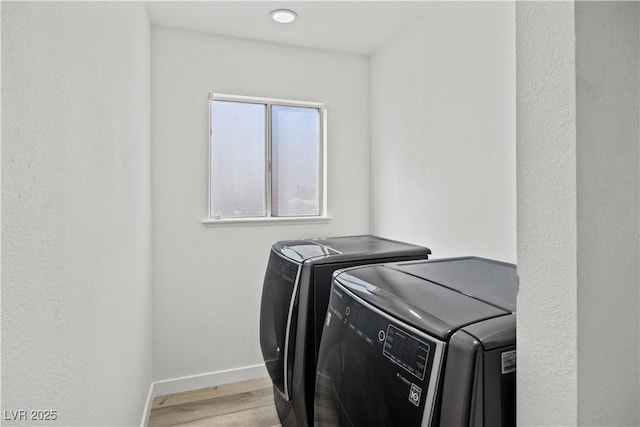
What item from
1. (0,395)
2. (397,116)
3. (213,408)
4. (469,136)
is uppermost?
(397,116)

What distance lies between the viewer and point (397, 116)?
8.25 ft

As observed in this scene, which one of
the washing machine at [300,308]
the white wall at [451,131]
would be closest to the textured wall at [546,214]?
the washing machine at [300,308]

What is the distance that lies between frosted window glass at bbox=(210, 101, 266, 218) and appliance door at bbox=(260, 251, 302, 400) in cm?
Answer: 103

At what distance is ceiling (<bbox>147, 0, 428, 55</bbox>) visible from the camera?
2094mm

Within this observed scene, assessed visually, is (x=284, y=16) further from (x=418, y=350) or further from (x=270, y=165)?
(x=418, y=350)

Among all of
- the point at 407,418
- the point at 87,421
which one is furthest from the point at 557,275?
the point at 87,421

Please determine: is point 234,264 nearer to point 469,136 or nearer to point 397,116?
point 397,116

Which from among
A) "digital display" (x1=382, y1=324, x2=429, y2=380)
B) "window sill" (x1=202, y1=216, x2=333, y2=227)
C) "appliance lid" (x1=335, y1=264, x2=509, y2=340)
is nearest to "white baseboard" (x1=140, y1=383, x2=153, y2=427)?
"window sill" (x1=202, y1=216, x2=333, y2=227)

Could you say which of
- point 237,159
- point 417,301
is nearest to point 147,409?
point 237,159

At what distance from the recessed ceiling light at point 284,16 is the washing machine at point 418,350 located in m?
1.73

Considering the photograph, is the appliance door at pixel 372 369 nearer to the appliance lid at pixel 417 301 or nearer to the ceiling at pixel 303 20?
the appliance lid at pixel 417 301

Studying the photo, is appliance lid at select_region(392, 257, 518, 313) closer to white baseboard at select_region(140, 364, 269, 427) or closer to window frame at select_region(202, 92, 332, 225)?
window frame at select_region(202, 92, 332, 225)

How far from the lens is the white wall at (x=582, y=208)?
1.54ft

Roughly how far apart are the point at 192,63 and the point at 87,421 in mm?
2139
